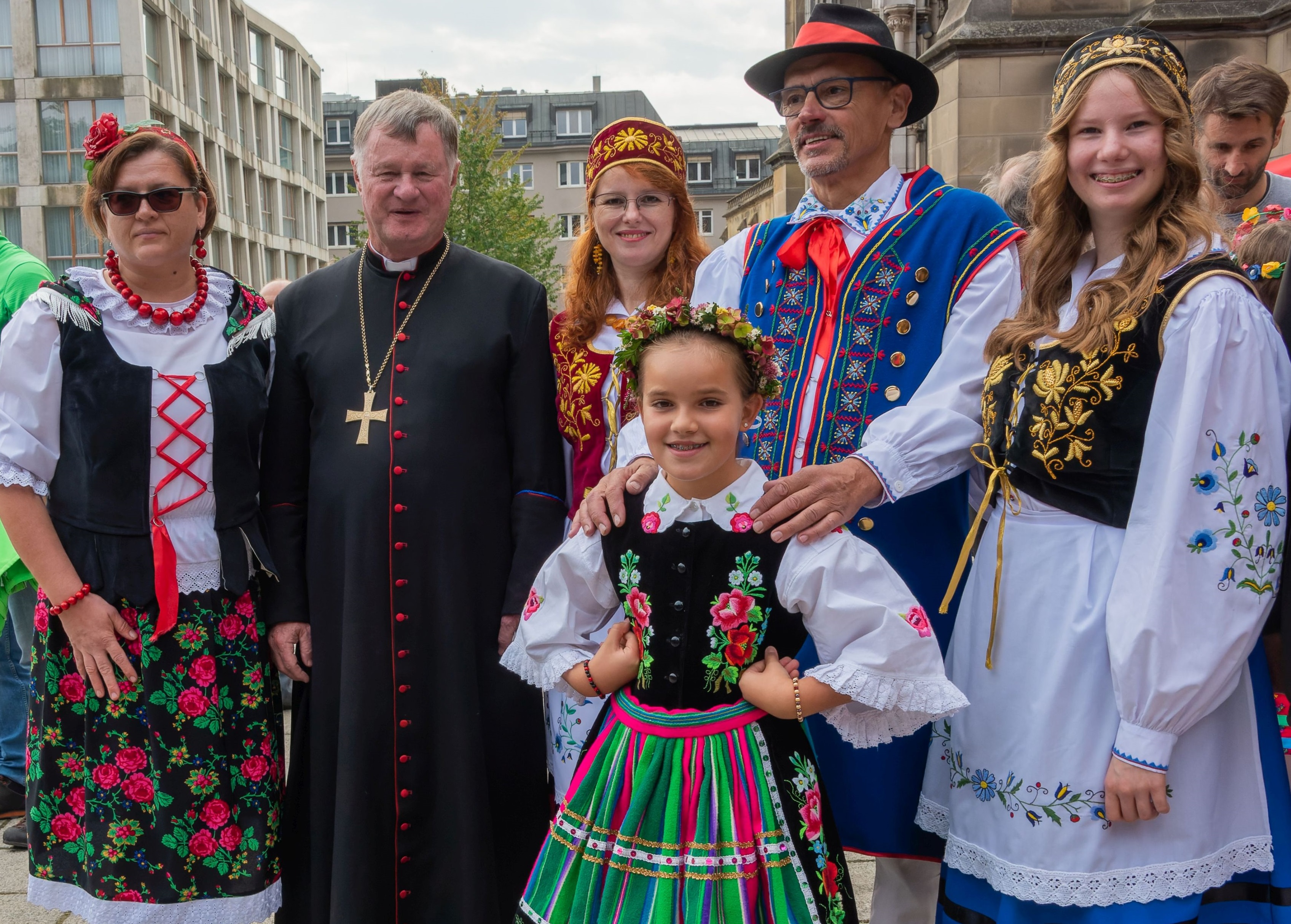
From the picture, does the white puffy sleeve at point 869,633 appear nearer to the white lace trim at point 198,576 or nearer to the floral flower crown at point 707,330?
the floral flower crown at point 707,330

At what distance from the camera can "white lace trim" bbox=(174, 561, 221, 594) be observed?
2.71 m

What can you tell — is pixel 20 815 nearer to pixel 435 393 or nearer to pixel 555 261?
pixel 435 393

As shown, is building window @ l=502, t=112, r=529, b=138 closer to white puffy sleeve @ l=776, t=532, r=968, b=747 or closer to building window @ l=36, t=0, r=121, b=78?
building window @ l=36, t=0, r=121, b=78

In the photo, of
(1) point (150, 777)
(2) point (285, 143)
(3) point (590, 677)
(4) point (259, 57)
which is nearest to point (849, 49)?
(3) point (590, 677)

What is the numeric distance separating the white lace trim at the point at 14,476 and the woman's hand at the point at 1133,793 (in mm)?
2594

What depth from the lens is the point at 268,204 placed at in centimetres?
4562

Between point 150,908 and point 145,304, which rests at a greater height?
point 145,304

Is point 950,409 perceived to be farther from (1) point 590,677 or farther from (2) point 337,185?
(2) point 337,185

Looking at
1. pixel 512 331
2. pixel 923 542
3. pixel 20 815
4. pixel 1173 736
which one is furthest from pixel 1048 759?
pixel 20 815

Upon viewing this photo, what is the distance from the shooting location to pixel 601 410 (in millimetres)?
3041

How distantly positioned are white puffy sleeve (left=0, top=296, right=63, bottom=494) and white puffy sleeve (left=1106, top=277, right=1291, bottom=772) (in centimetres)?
256

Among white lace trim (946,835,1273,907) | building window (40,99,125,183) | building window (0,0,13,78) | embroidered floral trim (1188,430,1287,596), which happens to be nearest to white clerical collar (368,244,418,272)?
embroidered floral trim (1188,430,1287,596)

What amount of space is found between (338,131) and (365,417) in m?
66.3

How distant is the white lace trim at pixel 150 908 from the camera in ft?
8.70
